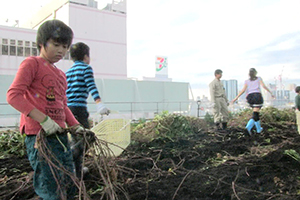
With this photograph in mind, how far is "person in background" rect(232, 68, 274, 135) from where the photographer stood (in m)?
6.11

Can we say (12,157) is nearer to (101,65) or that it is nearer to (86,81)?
(86,81)

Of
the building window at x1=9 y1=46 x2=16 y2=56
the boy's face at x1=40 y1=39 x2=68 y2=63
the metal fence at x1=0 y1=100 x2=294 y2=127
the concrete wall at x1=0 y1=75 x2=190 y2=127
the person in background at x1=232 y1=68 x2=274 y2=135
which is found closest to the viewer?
the boy's face at x1=40 y1=39 x2=68 y2=63

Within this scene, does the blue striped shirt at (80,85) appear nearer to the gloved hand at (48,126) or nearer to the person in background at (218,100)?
the gloved hand at (48,126)

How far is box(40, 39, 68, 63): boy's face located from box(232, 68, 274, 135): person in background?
17.2 ft

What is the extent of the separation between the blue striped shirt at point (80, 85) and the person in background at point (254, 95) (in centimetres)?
432

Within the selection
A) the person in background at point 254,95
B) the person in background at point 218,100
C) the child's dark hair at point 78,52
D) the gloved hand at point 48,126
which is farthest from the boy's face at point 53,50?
the person in background at point 218,100

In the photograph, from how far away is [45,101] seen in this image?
181 centimetres

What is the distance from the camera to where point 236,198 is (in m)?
2.35

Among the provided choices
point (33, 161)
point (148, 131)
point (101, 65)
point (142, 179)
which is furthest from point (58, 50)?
point (101, 65)

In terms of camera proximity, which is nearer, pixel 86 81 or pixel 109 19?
pixel 86 81

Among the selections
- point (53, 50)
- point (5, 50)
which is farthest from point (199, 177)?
point (5, 50)

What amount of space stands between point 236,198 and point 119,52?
30.4 metres

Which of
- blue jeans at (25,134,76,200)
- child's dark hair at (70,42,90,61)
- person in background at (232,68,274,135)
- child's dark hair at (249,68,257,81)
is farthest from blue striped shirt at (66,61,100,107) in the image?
child's dark hair at (249,68,257,81)

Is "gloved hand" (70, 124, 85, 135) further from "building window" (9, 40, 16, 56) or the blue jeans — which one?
"building window" (9, 40, 16, 56)
